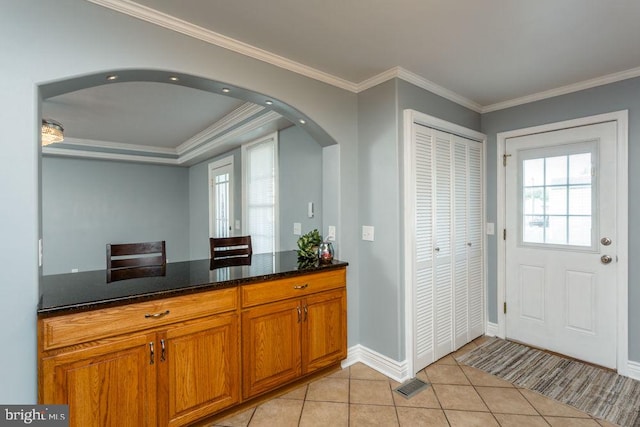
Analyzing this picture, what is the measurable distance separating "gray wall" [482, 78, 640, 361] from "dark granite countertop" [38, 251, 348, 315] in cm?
212

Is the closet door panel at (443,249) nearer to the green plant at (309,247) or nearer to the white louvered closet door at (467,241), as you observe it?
the white louvered closet door at (467,241)

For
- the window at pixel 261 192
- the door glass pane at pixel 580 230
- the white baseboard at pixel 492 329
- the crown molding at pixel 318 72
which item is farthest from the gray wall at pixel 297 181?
the door glass pane at pixel 580 230

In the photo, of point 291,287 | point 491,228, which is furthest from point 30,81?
point 491,228

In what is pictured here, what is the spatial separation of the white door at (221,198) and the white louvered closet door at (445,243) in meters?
3.11

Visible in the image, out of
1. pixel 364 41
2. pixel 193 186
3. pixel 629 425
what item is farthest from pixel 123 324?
pixel 193 186

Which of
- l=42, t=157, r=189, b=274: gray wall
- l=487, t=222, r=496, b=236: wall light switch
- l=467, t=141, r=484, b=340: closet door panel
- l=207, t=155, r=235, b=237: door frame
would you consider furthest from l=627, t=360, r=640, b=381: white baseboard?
l=42, t=157, r=189, b=274: gray wall

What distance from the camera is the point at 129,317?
1623mm

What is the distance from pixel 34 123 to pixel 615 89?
396 cm

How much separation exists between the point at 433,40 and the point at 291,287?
192 cm

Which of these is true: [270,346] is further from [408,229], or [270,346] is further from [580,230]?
[580,230]

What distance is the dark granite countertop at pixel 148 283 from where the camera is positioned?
1.53 m

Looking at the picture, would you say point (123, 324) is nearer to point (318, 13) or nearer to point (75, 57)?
point (75, 57)

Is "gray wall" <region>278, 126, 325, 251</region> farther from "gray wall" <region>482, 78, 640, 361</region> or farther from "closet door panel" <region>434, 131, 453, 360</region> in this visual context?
"gray wall" <region>482, 78, 640, 361</region>

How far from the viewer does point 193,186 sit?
255 inches
